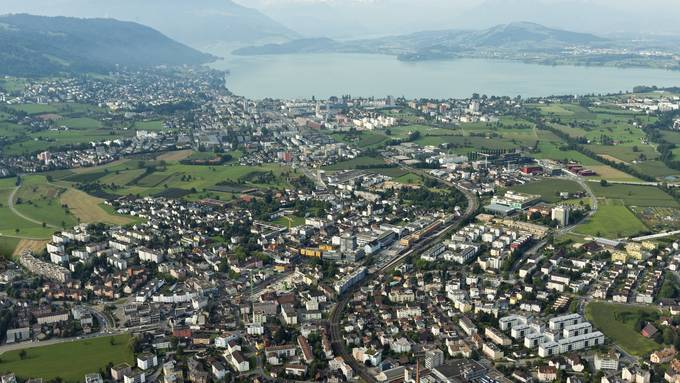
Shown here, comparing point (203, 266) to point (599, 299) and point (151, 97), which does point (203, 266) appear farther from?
point (151, 97)

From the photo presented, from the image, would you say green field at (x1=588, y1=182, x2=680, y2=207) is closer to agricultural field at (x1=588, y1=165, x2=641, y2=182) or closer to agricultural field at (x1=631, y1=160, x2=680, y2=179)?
agricultural field at (x1=588, y1=165, x2=641, y2=182)

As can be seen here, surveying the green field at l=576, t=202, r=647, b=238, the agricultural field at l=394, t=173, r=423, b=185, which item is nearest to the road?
the agricultural field at l=394, t=173, r=423, b=185

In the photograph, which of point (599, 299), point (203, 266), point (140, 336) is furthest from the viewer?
point (203, 266)

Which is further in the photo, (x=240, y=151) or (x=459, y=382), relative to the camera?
(x=240, y=151)

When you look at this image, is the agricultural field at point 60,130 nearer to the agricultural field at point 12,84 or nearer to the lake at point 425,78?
the agricultural field at point 12,84

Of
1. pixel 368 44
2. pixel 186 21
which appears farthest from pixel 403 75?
pixel 186 21

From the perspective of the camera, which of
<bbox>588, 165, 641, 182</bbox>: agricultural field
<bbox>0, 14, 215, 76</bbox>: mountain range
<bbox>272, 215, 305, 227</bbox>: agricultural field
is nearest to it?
<bbox>272, 215, 305, 227</bbox>: agricultural field

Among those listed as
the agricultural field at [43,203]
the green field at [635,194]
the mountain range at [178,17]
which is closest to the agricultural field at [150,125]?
the agricultural field at [43,203]
